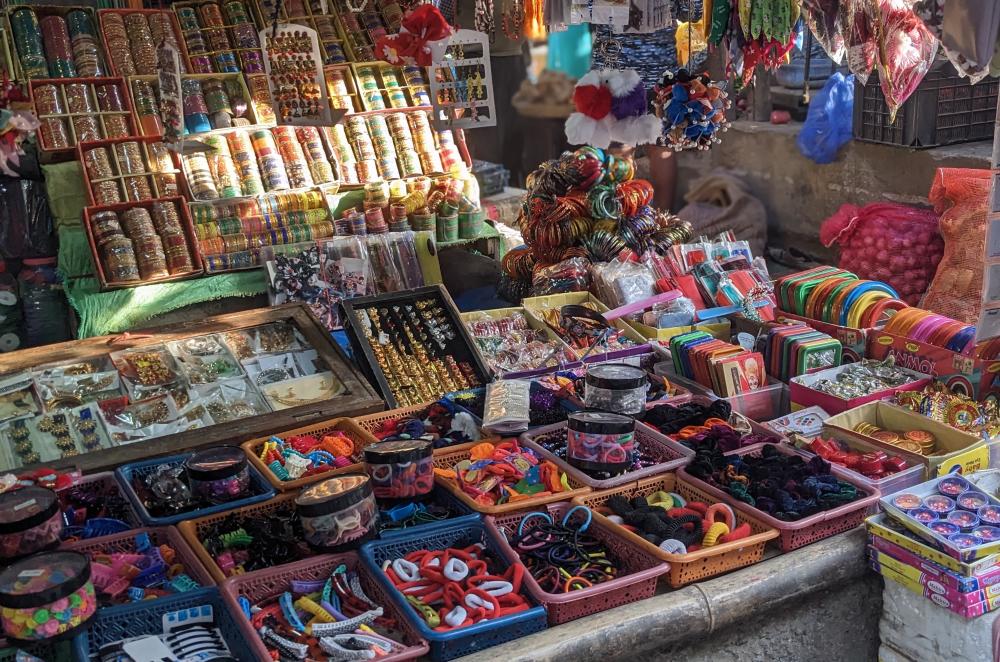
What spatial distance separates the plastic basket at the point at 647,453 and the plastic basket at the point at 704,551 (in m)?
0.03

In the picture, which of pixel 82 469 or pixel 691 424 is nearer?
pixel 82 469

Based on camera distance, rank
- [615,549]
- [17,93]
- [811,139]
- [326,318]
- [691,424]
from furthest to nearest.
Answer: [811,139]
[326,318]
[17,93]
[691,424]
[615,549]

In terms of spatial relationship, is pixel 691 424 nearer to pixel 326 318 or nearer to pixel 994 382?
pixel 994 382

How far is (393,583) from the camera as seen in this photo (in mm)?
2439

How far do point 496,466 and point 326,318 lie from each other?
89.2 inches

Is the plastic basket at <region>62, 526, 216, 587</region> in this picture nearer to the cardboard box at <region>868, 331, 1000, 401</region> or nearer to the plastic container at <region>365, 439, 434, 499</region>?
the plastic container at <region>365, 439, 434, 499</region>

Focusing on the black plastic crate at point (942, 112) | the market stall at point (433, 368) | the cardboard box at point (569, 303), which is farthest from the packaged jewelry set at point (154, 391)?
the black plastic crate at point (942, 112)

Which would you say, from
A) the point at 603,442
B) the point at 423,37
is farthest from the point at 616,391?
the point at 423,37

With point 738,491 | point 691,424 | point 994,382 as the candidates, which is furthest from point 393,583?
point 994,382

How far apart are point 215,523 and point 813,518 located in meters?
1.77

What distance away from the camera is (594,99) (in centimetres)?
457

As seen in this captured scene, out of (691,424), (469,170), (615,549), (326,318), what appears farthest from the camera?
(469,170)

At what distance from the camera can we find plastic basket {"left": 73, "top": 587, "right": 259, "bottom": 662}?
7.36ft

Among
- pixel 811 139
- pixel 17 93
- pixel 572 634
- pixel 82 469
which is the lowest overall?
pixel 572 634
